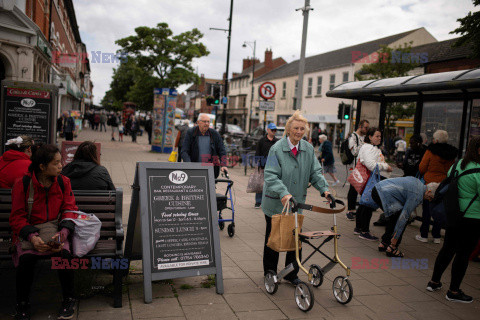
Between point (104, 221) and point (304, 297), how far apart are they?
2134 millimetres

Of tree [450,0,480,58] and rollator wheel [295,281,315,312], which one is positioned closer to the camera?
rollator wheel [295,281,315,312]

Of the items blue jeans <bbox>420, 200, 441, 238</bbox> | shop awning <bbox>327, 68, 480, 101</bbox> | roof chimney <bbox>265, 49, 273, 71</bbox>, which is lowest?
blue jeans <bbox>420, 200, 441, 238</bbox>

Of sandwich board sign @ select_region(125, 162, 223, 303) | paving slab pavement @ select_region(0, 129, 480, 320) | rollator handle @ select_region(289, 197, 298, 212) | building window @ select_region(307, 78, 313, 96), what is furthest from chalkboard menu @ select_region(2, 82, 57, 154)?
building window @ select_region(307, 78, 313, 96)

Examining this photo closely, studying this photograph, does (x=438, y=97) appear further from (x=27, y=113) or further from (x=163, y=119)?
(x=163, y=119)

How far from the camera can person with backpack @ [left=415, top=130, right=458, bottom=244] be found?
6.54 meters

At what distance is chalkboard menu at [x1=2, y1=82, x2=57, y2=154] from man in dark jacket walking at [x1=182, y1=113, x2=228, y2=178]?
300 cm

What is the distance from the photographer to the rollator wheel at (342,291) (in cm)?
400

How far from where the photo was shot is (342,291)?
160 inches

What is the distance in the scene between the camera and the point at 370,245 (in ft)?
21.2

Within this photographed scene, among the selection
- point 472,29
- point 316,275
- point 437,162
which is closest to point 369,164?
point 437,162

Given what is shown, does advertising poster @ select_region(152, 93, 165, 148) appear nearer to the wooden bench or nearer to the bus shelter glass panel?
the bus shelter glass panel

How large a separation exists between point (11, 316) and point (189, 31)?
32.1 metres

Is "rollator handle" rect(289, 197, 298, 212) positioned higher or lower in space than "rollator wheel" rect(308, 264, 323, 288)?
higher

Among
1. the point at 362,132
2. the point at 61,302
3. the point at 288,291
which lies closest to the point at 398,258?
the point at 288,291
